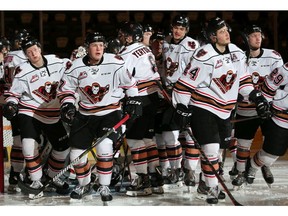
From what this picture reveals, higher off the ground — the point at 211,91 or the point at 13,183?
the point at 211,91

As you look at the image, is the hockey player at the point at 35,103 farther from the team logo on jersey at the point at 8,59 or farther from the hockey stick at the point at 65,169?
the team logo on jersey at the point at 8,59

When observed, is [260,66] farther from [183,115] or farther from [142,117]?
[183,115]

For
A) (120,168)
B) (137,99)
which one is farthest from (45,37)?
(137,99)

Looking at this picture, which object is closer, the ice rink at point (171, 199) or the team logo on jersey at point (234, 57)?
the team logo on jersey at point (234, 57)

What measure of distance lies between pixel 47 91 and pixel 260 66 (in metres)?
1.52

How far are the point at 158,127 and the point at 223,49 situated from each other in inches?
45.6

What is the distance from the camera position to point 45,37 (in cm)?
916

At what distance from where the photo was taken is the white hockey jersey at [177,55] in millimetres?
5727

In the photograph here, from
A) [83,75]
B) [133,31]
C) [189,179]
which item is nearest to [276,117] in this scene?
[189,179]

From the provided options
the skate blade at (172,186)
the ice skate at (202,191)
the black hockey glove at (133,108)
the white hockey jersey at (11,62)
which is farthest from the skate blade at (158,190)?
the white hockey jersey at (11,62)

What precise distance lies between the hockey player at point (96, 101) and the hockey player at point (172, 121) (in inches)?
25.8

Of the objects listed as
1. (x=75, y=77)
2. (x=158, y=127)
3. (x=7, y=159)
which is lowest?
Result: (x=7, y=159)

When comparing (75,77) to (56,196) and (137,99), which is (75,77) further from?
(56,196)

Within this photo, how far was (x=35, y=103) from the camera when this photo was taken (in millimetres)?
5414
